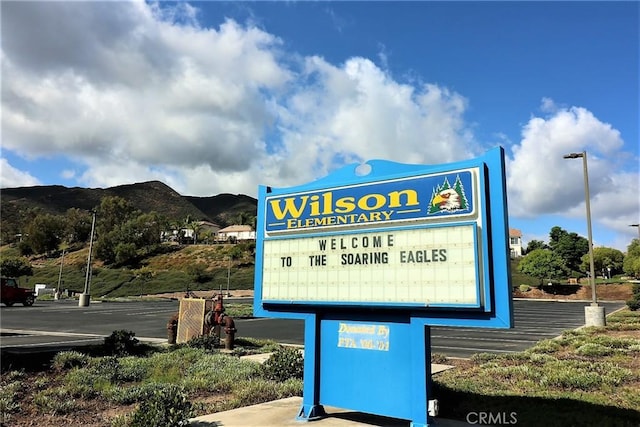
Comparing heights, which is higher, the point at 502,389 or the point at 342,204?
the point at 342,204

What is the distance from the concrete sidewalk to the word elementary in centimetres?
285

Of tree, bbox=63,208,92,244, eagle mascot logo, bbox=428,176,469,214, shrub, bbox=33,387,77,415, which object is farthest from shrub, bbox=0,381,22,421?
tree, bbox=63,208,92,244

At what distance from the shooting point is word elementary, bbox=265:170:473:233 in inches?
234

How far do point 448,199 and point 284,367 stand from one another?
5696 mm

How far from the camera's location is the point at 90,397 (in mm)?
8422

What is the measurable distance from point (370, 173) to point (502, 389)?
16.8ft

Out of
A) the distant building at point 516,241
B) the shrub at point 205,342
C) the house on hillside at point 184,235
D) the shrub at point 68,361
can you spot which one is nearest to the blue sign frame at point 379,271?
the shrub at point 68,361

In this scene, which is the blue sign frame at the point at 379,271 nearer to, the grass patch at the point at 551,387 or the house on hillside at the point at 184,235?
the grass patch at the point at 551,387

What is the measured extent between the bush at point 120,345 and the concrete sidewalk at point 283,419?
6.97m

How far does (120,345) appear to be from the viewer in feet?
42.2

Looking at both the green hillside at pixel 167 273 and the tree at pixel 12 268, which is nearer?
the tree at pixel 12 268

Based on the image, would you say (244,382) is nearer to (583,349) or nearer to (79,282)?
(583,349)

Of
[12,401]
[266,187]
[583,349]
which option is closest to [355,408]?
[266,187]

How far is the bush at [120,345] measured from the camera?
41.6ft
